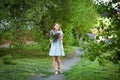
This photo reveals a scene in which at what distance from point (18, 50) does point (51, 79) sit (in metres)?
12.0

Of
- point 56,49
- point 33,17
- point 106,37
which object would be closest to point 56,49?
point 56,49

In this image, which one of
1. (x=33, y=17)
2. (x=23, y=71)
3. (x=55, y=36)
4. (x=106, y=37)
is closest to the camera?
(x=106, y=37)

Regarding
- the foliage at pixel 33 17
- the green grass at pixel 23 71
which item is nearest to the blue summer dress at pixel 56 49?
the green grass at pixel 23 71

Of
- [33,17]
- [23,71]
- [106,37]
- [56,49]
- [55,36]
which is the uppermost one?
[33,17]

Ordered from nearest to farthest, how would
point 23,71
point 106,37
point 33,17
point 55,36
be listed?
point 106,37, point 55,36, point 23,71, point 33,17

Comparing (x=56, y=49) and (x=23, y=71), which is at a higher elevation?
(x=56, y=49)

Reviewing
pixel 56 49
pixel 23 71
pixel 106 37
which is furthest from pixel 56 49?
pixel 106 37

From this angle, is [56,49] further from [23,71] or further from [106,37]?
[106,37]

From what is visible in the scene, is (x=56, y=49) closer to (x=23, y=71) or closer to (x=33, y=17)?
(x=23, y=71)

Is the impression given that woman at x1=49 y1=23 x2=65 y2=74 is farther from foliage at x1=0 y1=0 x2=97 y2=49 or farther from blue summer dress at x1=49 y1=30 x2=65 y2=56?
foliage at x1=0 y1=0 x2=97 y2=49

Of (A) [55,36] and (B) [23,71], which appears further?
(B) [23,71]

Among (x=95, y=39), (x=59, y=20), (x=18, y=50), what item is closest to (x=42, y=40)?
(x=59, y=20)

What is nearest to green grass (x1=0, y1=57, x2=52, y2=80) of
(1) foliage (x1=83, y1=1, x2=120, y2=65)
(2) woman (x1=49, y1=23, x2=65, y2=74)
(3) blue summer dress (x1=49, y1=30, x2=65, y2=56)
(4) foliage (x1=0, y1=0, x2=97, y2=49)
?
(2) woman (x1=49, y1=23, x2=65, y2=74)

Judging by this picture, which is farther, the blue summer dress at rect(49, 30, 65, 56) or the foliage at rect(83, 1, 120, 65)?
the blue summer dress at rect(49, 30, 65, 56)
